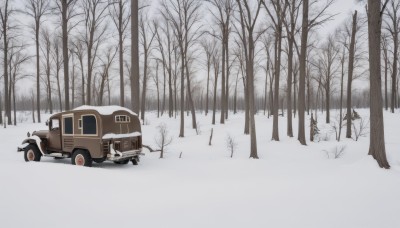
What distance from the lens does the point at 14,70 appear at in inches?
1320

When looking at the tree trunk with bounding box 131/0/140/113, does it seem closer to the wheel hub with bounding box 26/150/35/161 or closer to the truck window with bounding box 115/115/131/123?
the truck window with bounding box 115/115/131/123

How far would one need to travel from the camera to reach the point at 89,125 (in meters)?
10.3

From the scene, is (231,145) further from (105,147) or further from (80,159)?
(80,159)

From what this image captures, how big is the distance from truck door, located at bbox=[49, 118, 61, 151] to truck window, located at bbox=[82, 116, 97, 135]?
1488mm

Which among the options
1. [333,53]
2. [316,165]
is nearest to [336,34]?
[333,53]

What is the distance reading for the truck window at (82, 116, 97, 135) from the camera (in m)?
10.2

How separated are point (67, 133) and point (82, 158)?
1.32 meters

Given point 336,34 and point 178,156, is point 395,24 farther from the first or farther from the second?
point 178,156

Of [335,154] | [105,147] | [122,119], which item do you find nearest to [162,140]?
[122,119]

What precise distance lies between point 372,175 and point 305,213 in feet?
12.3

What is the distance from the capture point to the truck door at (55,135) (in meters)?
11.1

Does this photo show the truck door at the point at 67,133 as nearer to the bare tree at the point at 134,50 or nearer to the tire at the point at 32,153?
the tire at the point at 32,153

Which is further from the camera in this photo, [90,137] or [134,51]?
[134,51]

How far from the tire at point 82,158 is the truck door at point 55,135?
3.81 ft
